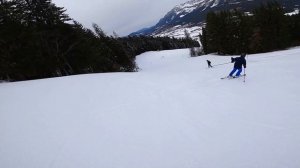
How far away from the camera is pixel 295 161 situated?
479 cm

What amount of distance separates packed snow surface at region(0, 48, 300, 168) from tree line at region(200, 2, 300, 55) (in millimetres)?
44170

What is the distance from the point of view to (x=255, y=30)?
52.8 m

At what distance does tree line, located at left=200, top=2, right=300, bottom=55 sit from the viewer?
163 feet

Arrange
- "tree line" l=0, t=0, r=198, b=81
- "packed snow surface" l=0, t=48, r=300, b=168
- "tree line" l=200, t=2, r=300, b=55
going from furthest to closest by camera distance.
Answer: "tree line" l=200, t=2, r=300, b=55
"tree line" l=0, t=0, r=198, b=81
"packed snow surface" l=0, t=48, r=300, b=168

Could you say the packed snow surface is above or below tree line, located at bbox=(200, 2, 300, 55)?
below

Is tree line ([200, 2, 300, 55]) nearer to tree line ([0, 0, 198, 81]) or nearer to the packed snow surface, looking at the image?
tree line ([0, 0, 198, 81])

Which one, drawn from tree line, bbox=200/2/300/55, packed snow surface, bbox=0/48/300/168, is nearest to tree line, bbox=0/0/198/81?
packed snow surface, bbox=0/48/300/168

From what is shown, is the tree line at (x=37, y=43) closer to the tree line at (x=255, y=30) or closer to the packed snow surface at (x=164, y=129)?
the packed snow surface at (x=164, y=129)

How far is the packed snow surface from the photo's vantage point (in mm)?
5520

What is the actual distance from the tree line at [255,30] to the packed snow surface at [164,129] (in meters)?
44.2

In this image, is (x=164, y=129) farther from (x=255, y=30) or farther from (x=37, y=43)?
(x=255, y=30)

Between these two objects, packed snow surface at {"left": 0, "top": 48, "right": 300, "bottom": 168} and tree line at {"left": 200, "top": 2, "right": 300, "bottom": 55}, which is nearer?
packed snow surface at {"left": 0, "top": 48, "right": 300, "bottom": 168}

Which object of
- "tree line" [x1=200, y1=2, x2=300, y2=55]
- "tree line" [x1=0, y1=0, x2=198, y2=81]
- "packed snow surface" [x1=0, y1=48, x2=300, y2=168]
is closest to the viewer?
"packed snow surface" [x1=0, y1=48, x2=300, y2=168]

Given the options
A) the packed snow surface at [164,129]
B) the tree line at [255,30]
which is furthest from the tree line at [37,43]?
the tree line at [255,30]
